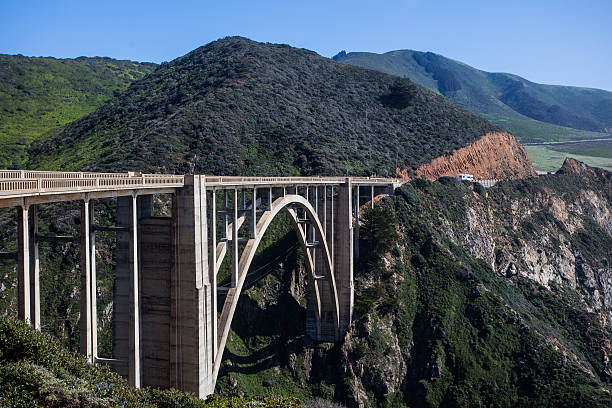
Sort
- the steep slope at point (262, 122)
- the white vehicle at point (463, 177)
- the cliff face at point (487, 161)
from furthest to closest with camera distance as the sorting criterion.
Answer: the cliff face at point (487, 161), the white vehicle at point (463, 177), the steep slope at point (262, 122)

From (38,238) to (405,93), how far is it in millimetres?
74343

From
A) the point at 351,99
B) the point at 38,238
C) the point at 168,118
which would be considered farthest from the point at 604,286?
the point at 38,238

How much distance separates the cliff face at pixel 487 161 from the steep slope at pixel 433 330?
9939 mm

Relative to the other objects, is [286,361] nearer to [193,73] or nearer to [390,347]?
[390,347]

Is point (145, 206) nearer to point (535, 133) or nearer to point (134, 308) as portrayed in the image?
point (134, 308)

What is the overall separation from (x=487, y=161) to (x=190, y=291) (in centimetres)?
6297

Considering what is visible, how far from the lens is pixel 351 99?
78.1 m

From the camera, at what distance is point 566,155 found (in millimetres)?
112812

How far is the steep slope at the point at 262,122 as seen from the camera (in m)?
48.4

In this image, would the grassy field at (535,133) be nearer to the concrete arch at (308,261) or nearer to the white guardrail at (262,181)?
the concrete arch at (308,261)

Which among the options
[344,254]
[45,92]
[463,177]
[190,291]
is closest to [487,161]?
[463,177]

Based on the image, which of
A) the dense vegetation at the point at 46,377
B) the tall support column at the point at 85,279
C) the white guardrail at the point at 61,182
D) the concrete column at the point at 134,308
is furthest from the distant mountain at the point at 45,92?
the dense vegetation at the point at 46,377

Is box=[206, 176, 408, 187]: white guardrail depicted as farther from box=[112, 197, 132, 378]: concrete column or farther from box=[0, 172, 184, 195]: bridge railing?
box=[112, 197, 132, 378]: concrete column

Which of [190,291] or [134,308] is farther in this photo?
[190,291]
